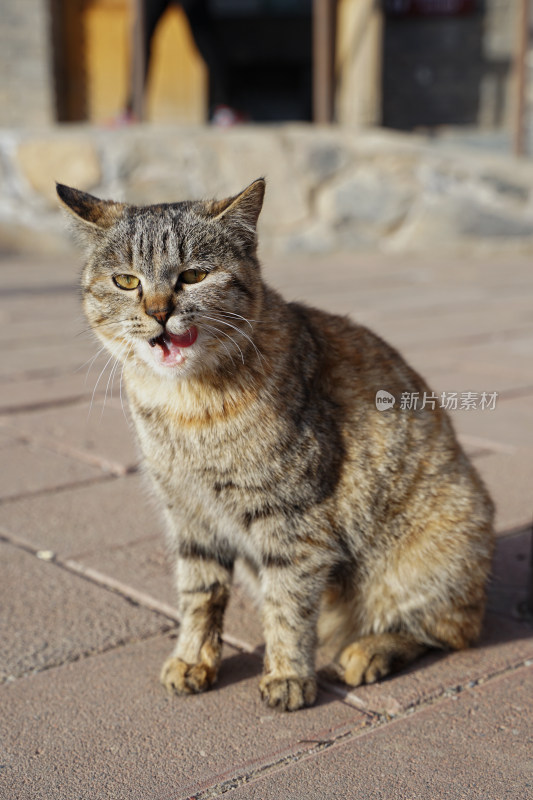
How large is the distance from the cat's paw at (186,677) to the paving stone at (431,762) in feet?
1.33

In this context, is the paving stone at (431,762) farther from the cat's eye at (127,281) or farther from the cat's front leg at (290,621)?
the cat's eye at (127,281)

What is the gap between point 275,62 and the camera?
14.9 metres

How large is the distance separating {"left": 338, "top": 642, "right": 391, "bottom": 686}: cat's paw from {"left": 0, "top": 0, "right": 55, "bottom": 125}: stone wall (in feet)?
37.5

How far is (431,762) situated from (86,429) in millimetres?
2698

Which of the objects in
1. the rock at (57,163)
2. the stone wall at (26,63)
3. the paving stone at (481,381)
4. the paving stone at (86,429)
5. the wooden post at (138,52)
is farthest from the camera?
the stone wall at (26,63)

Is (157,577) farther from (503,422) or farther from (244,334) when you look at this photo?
(503,422)

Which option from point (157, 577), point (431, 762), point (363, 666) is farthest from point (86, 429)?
point (431, 762)

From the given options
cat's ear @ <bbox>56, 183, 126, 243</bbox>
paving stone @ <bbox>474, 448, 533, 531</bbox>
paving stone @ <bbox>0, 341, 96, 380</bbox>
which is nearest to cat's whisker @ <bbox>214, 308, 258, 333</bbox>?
cat's ear @ <bbox>56, 183, 126, 243</bbox>

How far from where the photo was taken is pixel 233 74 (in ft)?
48.5

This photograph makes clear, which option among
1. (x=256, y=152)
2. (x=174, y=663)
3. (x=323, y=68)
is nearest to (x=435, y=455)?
(x=174, y=663)

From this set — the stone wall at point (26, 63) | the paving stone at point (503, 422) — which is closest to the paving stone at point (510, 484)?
the paving stone at point (503, 422)

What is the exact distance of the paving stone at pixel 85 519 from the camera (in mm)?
3029

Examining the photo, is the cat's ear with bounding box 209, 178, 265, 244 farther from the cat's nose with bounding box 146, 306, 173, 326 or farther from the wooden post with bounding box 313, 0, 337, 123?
the wooden post with bounding box 313, 0, 337, 123

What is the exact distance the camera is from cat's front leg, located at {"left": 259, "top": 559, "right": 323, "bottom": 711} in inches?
87.0
